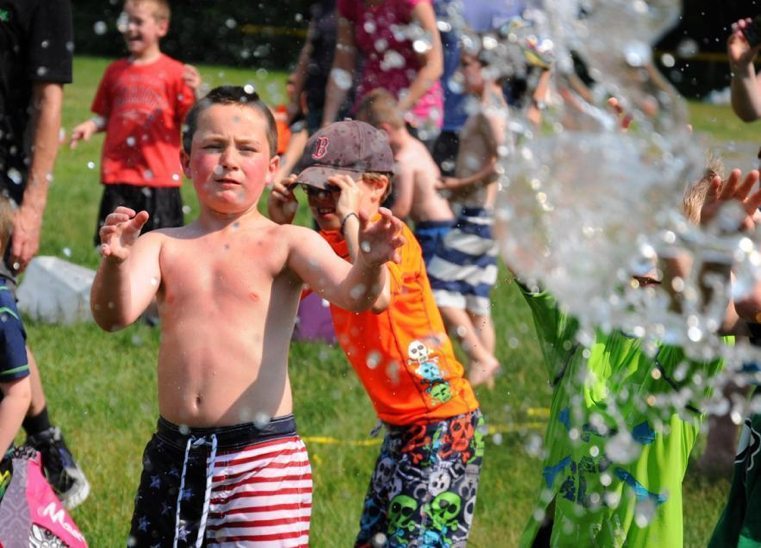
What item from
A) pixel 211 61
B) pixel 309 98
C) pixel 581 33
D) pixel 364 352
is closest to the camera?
pixel 364 352

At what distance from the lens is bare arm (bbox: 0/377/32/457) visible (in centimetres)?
314

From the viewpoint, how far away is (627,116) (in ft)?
12.2

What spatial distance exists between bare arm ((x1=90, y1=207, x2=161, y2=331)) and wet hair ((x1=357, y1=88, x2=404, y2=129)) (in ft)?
8.17

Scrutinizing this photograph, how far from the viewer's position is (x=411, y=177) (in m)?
5.95

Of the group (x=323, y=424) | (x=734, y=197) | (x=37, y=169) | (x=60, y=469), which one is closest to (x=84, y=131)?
A: (x=323, y=424)

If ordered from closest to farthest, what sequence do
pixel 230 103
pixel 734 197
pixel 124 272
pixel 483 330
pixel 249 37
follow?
pixel 734 197 → pixel 124 272 → pixel 230 103 → pixel 483 330 → pixel 249 37

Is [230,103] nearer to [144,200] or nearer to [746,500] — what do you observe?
[746,500]

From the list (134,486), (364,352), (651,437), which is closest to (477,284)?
(134,486)

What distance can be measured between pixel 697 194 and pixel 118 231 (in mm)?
1330

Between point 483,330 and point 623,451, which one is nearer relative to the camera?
point 623,451

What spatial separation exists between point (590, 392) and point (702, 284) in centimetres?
56

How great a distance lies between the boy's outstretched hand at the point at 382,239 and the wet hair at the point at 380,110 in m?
2.66

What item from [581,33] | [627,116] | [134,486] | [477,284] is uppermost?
[627,116]

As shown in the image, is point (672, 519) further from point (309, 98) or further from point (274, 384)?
point (309, 98)
